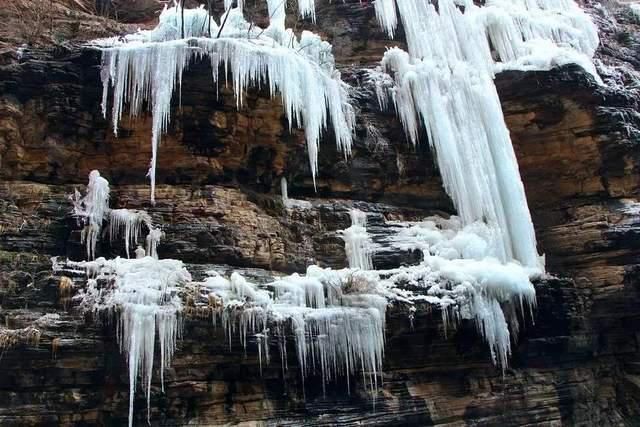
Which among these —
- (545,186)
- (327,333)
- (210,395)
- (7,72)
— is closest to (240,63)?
(7,72)

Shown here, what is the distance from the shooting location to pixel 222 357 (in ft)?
27.2

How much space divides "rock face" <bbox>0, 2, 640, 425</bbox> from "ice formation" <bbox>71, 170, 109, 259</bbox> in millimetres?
169

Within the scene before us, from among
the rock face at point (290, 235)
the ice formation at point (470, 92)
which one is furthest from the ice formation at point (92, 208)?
the ice formation at point (470, 92)

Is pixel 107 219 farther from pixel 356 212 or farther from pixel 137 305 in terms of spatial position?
pixel 356 212

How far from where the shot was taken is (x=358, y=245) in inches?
427

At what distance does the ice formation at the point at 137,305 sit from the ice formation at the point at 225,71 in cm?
176

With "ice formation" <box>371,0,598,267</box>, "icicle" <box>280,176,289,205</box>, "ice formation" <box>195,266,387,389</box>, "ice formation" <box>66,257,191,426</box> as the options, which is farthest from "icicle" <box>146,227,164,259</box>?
"ice formation" <box>371,0,598,267</box>

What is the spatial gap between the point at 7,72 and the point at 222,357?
220 inches

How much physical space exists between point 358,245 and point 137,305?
439 cm

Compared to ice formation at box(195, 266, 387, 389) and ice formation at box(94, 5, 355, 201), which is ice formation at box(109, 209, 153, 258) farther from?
ice formation at box(195, 266, 387, 389)

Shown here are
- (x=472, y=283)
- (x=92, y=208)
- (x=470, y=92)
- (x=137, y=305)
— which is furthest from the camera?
(x=470, y=92)

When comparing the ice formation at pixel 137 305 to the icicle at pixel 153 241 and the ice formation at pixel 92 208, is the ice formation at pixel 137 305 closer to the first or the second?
the ice formation at pixel 92 208

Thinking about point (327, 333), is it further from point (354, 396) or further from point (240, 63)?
point (240, 63)

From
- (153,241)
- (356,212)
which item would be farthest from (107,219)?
(356,212)
